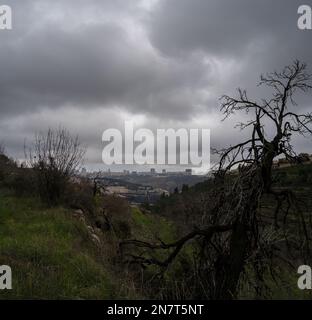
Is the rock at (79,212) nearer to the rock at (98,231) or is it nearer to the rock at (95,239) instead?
the rock at (98,231)

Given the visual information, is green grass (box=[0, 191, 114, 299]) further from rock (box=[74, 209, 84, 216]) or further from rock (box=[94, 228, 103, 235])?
rock (box=[74, 209, 84, 216])

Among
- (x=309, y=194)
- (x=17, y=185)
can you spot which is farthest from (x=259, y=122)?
(x=17, y=185)

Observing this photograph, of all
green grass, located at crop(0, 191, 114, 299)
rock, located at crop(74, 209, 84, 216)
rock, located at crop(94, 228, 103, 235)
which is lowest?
rock, located at crop(94, 228, 103, 235)

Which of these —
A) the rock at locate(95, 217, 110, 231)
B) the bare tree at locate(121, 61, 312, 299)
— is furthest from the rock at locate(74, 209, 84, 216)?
the bare tree at locate(121, 61, 312, 299)

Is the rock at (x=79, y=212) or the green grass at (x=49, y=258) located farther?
the rock at (x=79, y=212)

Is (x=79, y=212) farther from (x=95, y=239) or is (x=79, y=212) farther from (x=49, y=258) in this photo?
(x=49, y=258)

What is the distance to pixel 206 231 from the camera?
304 inches

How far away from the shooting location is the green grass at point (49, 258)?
6.49 m

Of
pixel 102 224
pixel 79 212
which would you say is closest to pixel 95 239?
pixel 79 212

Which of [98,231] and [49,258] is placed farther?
[98,231]

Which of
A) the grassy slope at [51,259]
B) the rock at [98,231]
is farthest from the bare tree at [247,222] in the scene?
the rock at [98,231]

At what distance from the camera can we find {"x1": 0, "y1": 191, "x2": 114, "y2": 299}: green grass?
6.49 meters

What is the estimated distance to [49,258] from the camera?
8.44 metres
